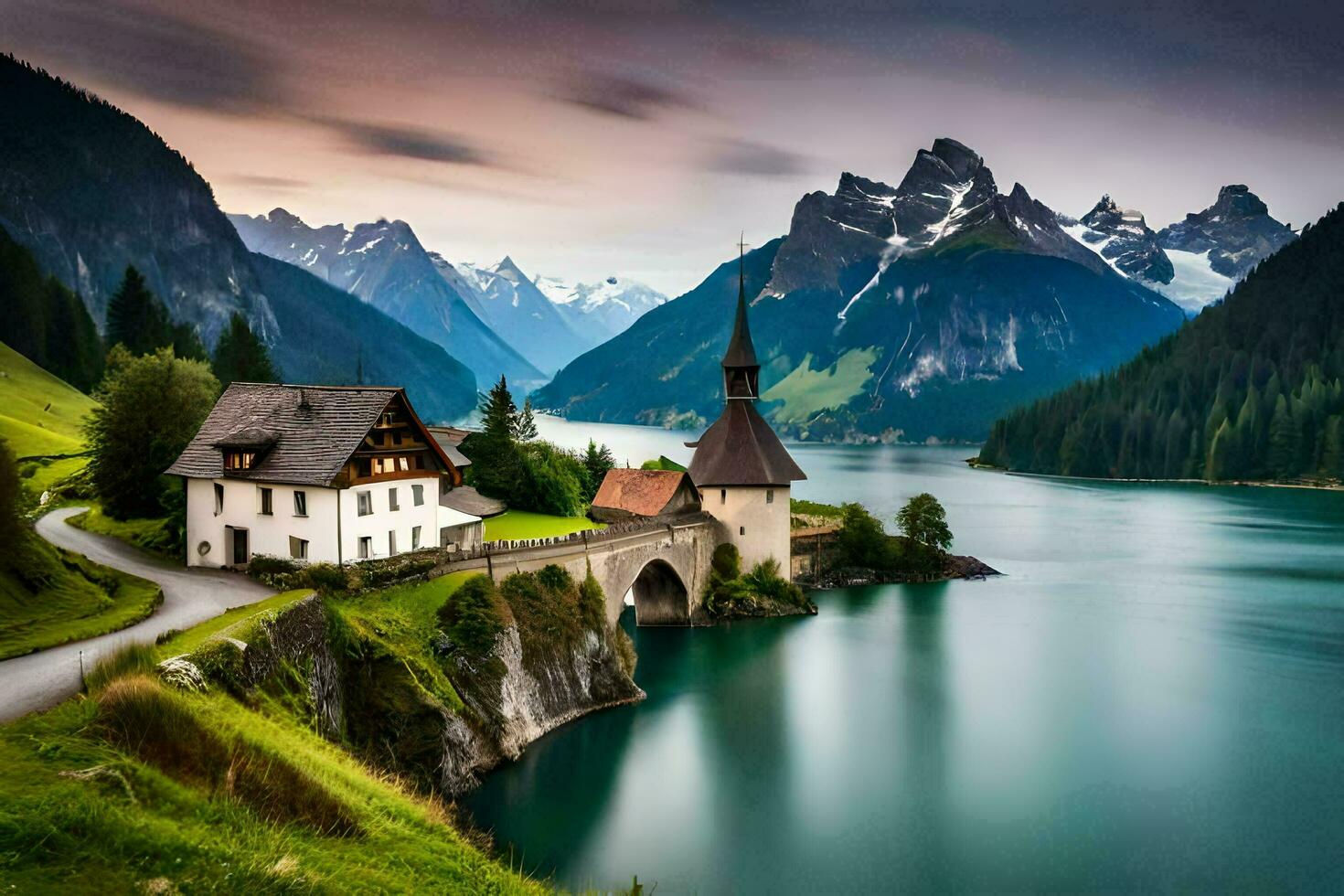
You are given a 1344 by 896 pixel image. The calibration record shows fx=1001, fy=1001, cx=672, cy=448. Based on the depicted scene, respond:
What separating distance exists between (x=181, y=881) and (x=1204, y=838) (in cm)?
2749

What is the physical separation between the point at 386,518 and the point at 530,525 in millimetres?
24423

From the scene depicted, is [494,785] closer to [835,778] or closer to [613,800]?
[613,800]

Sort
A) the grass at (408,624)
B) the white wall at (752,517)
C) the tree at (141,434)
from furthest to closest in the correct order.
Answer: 1. the white wall at (752,517)
2. the tree at (141,434)
3. the grass at (408,624)

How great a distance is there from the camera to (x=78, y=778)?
13641 mm

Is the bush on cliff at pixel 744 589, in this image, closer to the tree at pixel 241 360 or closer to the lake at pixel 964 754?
the lake at pixel 964 754

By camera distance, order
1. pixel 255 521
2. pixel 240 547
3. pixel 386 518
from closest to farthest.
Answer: pixel 255 521
pixel 386 518
pixel 240 547

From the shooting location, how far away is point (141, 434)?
41.9 m

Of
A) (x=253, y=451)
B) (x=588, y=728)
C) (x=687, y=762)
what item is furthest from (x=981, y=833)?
(x=253, y=451)

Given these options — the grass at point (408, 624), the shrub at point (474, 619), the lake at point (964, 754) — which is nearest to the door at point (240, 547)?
the grass at point (408, 624)

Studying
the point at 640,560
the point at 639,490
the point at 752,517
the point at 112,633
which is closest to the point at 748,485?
the point at 752,517

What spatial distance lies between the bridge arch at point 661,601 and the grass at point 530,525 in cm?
418

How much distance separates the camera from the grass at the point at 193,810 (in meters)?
12.3

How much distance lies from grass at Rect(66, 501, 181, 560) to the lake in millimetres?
16541

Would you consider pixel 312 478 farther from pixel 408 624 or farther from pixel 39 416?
pixel 39 416
